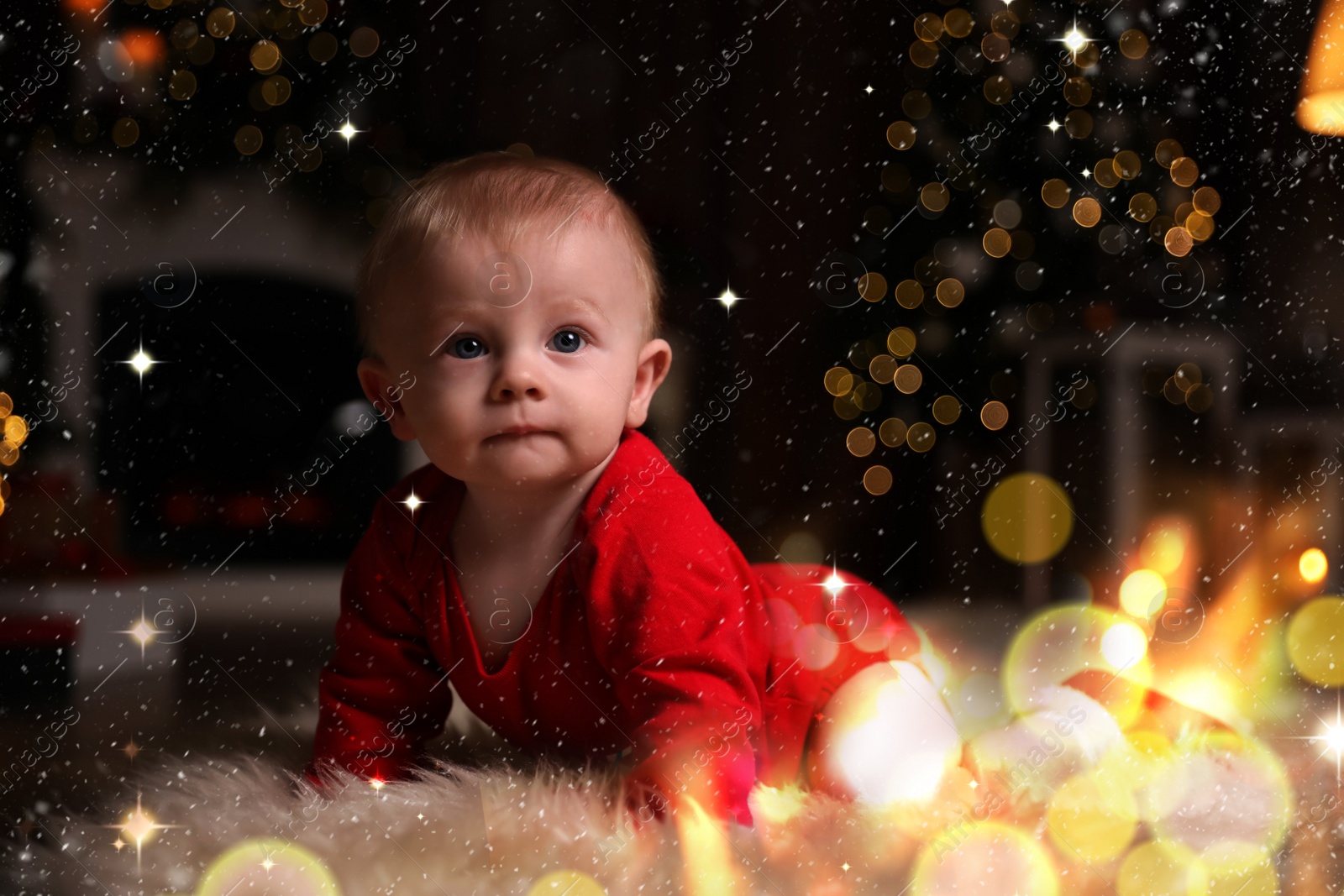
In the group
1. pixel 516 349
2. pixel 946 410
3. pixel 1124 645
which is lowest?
pixel 1124 645

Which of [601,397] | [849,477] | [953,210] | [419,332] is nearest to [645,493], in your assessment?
[601,397]

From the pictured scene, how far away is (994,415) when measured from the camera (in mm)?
1006

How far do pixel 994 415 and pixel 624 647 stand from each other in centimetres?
50

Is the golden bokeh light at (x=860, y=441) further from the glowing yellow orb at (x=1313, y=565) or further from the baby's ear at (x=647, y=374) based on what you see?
the glowing yellow orb at (x=1313, y=565)

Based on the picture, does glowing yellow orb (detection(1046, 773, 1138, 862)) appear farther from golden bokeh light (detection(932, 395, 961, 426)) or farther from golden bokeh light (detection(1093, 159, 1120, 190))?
golden bokeh light (detection(1093, 159, 1120, 190))

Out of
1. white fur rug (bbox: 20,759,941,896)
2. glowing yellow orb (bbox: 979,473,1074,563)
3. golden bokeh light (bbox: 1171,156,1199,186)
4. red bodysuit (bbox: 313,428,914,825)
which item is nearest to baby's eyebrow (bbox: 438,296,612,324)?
red bodysuit (bbox: 313,428,914,825)

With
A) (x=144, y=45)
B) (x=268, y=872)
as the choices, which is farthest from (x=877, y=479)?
(x=144, y=45)

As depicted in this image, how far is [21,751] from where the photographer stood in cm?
81

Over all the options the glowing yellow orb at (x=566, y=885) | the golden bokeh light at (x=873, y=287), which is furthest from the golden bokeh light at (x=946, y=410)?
the glowing yellow orb at (x=566, y=885)

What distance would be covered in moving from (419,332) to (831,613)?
1.36ft

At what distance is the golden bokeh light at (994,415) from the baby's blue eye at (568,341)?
486mm

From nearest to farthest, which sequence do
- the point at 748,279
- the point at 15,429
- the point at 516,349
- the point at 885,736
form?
the point at 516,349, the point at 885,736, the point at 15,429, the point at 748,279

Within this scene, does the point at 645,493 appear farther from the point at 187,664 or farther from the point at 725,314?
the point at 187,664

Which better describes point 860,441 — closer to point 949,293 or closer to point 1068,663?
point 949,293
